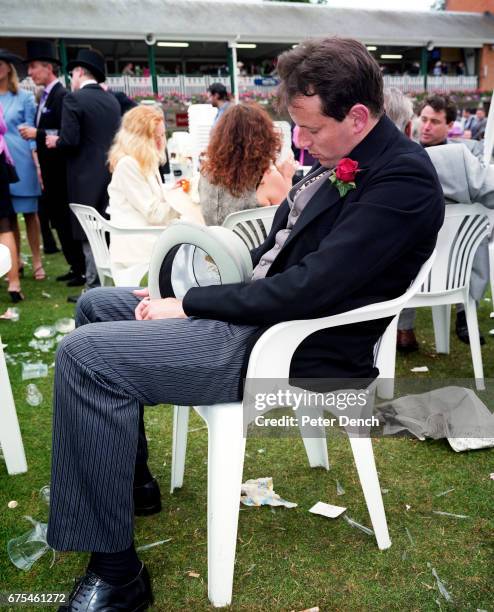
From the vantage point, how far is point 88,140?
17.2ft

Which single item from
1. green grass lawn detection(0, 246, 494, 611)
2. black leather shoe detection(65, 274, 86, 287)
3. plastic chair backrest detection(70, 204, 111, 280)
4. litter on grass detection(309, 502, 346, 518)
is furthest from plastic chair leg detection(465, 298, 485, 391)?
black leather shoe detection(65, 274, 86, 287)

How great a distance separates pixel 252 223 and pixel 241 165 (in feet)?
0.99

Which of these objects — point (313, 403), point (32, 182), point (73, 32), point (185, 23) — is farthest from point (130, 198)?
point (185, 23)

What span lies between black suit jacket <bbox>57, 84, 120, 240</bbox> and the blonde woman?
110 cm

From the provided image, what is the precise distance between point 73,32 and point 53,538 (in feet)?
74.0

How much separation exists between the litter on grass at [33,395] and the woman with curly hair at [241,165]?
4.07ft

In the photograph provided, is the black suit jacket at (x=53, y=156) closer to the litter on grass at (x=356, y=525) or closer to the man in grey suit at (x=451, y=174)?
the man in grey suit at (x=451, y=174)

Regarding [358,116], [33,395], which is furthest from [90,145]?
[358,116]

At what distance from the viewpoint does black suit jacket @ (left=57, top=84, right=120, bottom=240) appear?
5160 mm

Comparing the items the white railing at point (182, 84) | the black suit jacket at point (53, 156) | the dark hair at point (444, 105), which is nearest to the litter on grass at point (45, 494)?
the dark hair at point (444, 105)

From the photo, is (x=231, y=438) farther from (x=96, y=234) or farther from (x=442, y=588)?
(x=96, y=234)

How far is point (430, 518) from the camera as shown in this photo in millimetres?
2109

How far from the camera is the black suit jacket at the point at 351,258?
158 centimetres

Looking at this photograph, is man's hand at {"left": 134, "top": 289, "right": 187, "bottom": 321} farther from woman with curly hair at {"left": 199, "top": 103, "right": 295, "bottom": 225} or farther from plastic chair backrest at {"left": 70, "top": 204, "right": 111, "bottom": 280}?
plastic chair backrest at {"left": 70, "top": 204, "right": 111, "bottom": 280}
